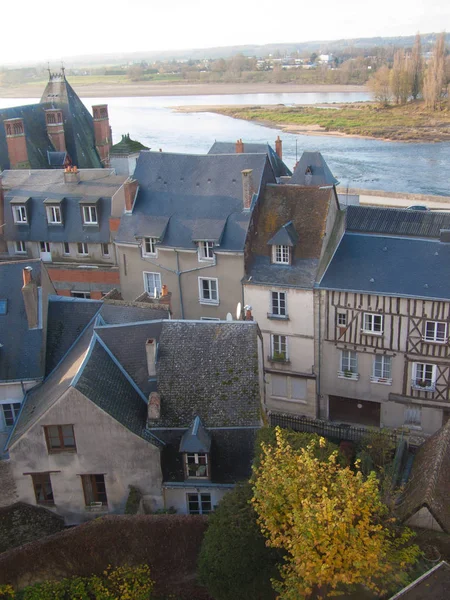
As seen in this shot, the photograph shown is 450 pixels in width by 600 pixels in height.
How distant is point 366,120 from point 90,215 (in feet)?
286

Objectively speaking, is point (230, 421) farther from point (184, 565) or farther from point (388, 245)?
point (388, 245)

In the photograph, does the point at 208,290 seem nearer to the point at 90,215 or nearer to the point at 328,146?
the point at 90,215

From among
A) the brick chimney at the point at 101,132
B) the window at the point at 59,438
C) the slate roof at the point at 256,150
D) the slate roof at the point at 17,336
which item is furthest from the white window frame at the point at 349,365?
the brick chimney at the point at 101,132

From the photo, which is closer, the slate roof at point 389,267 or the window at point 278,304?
the slate roof at point 389,267

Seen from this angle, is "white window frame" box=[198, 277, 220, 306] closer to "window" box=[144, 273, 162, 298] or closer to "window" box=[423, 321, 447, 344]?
"window" box=[144, 273, 162, 298]

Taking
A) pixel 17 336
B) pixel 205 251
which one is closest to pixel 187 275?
pixel 205 251

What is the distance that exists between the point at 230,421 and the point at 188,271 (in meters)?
11.6

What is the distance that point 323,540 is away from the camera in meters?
Result: 12.6

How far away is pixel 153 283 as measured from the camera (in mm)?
30906

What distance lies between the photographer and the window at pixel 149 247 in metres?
30.3

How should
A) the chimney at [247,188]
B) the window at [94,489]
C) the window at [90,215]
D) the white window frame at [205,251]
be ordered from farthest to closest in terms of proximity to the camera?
1. the window at [90,215]
2. the white window frame at [205,251]
3. the chimney at [247,188]
4. the window at [94,489]

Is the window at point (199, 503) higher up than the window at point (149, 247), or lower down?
lower down

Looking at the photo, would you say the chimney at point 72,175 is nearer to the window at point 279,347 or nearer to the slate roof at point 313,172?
the slate roof at point 313,172

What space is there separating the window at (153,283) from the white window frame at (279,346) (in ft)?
19.8
